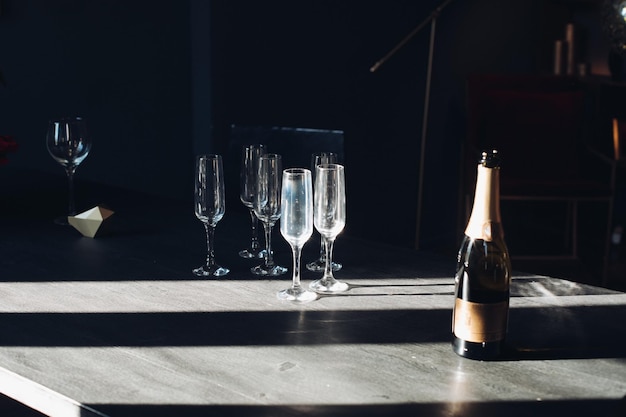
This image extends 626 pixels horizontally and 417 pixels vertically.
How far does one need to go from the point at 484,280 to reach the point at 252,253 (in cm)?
63

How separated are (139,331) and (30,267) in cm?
45

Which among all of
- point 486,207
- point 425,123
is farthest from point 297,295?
point 425,123

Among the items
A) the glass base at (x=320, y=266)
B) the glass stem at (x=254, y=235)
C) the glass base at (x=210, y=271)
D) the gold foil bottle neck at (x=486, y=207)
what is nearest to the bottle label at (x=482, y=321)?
the gold foil bottle neck at (x=486, y=207)

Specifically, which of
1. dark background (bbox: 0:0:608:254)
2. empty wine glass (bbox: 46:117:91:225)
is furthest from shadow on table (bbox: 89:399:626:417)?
dark background (bbox: 0:0:608:254)

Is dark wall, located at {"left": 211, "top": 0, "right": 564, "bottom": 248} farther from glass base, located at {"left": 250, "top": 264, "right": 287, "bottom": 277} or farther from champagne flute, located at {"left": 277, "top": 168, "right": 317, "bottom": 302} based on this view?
champagne flute, located at {"left": 277, "top": 168, "right": 317, "bottom": 302}

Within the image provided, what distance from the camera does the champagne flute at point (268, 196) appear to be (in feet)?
5.08

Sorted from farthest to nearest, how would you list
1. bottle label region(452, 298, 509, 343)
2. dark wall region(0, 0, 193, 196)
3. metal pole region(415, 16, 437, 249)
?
1. metal pole region(415, 16, 437, 249)
2. dark wall region(0, 0, 193, 196)
3. bottle label region(452, 298, 509, 343)

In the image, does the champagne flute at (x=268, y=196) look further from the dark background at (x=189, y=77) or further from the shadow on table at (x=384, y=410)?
the dark background at (x=189, y=77)

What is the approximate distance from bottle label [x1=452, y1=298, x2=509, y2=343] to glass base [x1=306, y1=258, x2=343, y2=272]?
1.50ft

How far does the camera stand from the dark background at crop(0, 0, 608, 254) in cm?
338

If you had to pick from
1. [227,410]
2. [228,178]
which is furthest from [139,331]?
[228,178]

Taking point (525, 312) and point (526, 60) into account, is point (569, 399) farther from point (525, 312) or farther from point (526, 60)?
point (526, 60)

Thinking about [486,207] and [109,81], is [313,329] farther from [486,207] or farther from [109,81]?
[109,81]

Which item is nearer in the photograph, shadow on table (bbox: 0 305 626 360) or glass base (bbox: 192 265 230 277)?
shadow on table (bbox: 0 305 626 360)
